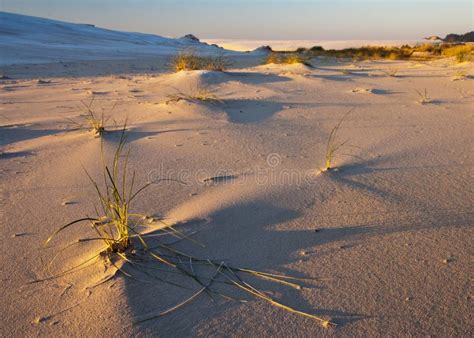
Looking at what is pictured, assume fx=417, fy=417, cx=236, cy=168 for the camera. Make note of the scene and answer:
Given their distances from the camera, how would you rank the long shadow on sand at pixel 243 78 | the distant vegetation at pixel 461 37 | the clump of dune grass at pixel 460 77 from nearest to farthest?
the long shadow on sand at pixel 243 78
the clump of dune grass at pixel 460 77
the distant vegetation at pixel 461 37

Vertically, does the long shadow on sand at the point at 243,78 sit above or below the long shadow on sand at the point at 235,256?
above

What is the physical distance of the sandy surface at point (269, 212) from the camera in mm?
843

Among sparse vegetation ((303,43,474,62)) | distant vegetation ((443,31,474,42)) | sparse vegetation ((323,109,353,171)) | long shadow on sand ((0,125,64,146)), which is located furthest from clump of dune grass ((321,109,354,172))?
distant vegetation ((443,31,474,42))

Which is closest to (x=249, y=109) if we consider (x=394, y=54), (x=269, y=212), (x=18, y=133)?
(x=18, y=133)

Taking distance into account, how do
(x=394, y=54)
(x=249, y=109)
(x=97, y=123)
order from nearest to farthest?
(x=97, y=123), (x=249, y=109), (x=394, y=54)

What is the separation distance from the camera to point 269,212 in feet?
4.19

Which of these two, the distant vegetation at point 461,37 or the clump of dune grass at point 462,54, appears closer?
the clump of dune grass at point 462,54

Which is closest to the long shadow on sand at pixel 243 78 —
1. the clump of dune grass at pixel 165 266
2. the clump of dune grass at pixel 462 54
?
the clump of dune grass at pixel 165 266

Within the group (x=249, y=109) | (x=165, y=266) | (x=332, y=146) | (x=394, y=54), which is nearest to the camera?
(x=165, y=266)

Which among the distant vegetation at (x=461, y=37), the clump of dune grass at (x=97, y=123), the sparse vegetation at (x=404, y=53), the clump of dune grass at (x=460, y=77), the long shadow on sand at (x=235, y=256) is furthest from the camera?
the distant vegetation at (x=461, y=37)

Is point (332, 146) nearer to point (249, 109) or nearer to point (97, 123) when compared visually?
point (249, 109)

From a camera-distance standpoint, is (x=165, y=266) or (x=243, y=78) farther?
(x=243, y=78)

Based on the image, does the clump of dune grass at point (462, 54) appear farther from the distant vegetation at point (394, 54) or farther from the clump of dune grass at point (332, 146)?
the clump of dune grass at point (332, 146)

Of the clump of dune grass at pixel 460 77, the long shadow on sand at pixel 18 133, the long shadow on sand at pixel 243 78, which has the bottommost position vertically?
the long shadow on sand at pixel 18 133
